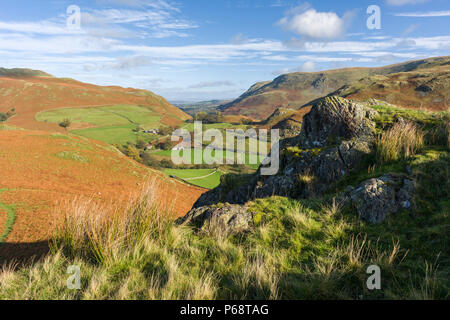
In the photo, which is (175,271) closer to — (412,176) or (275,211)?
(275,211)

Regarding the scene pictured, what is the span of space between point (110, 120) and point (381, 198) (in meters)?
112

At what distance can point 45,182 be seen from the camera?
24234mm

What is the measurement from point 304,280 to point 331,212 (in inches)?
86.9

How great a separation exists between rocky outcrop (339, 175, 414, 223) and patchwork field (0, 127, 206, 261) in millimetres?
10588

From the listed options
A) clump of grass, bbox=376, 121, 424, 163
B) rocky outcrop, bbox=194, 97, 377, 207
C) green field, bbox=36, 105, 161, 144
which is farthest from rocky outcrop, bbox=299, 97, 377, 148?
green field, bbox=36, 105, 161, 144

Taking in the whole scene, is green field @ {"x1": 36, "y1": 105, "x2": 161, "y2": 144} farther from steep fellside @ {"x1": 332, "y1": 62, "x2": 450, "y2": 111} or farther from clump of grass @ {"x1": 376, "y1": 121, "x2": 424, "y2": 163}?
clump of grass @ {"x1": 376, "y1": 121, "x2": 424, "y2": 163}

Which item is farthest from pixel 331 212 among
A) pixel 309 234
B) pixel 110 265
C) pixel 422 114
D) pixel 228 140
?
pixel 228 140

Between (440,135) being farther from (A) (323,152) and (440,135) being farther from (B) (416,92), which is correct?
(B) (416,92)

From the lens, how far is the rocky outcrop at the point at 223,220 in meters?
4.69

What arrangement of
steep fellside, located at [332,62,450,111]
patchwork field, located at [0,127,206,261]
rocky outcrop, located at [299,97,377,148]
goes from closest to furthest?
rocky outcrop, located at [299,97,377,148] → patchwork field, located at [0,127,206,261] → steep fellside, located at [332,62,450,111]

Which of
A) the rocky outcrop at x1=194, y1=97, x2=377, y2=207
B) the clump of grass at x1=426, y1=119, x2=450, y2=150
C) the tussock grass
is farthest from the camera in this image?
the rocky outcrop at x1=194, y1=97, x2=377, y2=207

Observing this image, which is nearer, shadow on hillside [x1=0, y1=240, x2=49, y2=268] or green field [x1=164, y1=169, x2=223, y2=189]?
shadow on hillside [x1=0, y1=240, x2=49, y2=268]

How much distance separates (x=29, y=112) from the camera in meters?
95.0

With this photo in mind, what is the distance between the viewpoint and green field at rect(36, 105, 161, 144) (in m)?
80.5
